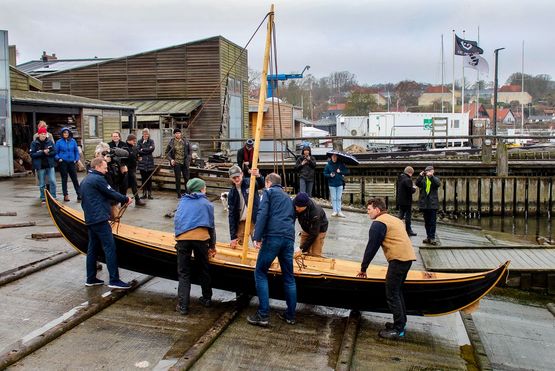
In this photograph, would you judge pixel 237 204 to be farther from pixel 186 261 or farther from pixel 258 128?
pixel 186 261

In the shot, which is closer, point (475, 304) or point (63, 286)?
point (475, 304)

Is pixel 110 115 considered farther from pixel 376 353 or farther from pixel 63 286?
pixel 376 353

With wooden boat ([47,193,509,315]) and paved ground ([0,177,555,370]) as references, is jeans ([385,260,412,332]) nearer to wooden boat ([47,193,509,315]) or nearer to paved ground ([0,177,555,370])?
wooden boat ([47,193,509,315])

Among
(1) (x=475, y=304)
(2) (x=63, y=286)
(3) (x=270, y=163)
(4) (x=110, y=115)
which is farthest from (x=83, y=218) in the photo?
(4) (x=110, y=115)

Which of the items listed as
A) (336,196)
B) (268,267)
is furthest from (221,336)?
(336,196)

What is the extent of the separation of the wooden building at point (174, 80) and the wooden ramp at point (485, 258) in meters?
19.4

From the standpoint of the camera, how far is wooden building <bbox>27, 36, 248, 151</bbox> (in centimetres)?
2933

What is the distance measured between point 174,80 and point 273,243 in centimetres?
2433

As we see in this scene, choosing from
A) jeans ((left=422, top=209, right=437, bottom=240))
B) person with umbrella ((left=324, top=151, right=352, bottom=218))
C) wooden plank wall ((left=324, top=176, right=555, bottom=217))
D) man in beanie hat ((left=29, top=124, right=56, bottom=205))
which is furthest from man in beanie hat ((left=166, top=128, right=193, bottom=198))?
wooden plank wall ((left=324, top=176, right=555, bottom=217))

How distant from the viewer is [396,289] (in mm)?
6848

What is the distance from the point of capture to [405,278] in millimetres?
6949

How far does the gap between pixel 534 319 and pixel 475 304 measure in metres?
2.49

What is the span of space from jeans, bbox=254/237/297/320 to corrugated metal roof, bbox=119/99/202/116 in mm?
21256

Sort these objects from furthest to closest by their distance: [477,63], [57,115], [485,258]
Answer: [477,63]
[57,115]
[485,258]
